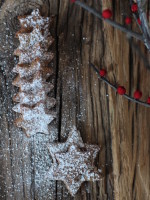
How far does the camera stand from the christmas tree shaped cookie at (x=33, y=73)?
5.10 feet

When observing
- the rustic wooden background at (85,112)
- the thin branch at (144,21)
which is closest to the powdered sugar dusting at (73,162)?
the rustic wooden background at (85,112)

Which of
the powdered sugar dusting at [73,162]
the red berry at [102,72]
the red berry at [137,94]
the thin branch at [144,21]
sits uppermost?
the thin branch at [144,21]

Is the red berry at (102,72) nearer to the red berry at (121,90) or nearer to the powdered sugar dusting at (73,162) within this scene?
the red berry at (121,90)

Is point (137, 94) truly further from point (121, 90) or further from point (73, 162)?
point (73, 162)

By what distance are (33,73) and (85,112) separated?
1.03 feet

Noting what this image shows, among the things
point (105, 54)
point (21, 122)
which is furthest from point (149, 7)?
point (21, 122)

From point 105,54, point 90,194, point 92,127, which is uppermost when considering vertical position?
point 105,54

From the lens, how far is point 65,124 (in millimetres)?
1668

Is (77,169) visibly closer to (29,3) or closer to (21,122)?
(21,122)

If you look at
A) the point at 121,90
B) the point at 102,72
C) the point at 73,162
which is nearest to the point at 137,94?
the point at 121,90

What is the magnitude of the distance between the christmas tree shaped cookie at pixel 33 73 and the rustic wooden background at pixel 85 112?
0.08 meters

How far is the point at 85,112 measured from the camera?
5.49 ft

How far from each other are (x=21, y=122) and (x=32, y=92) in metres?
0.15

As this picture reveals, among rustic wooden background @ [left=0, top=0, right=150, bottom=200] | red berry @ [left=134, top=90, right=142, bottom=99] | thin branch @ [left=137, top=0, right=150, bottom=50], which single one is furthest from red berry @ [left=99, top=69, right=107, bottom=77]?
thin branch @ [left=137, top=0, right=150, bottom=50]
